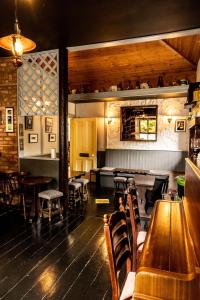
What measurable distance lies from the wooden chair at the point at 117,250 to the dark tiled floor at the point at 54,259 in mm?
801

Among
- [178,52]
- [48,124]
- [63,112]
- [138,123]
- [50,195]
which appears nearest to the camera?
[50,195]

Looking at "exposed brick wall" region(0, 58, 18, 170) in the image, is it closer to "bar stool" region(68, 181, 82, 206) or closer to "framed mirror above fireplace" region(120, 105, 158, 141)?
"bar stool" region(68, 181, 82, 206)

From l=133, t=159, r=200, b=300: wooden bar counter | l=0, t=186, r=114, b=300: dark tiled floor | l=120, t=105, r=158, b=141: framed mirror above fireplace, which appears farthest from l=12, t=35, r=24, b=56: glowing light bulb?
l=120, t=105, r=158, b=141: framed mirror above fireplace

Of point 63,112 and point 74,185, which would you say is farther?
point 74,185

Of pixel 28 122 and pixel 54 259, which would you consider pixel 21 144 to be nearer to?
pixel 28 122

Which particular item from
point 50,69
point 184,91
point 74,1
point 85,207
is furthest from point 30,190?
point 184,91

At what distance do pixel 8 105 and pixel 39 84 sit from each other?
2.81 feet

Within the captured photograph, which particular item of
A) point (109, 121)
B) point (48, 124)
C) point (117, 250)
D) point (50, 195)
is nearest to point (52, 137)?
point (48, 124)

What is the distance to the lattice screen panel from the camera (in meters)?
4.32

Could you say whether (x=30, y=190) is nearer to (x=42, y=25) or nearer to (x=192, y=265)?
(x=42, y=25)

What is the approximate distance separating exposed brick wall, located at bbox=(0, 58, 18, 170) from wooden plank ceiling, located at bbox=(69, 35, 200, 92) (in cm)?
217

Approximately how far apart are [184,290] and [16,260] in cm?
232

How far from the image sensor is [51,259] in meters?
2.74

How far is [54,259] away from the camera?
108 inches
